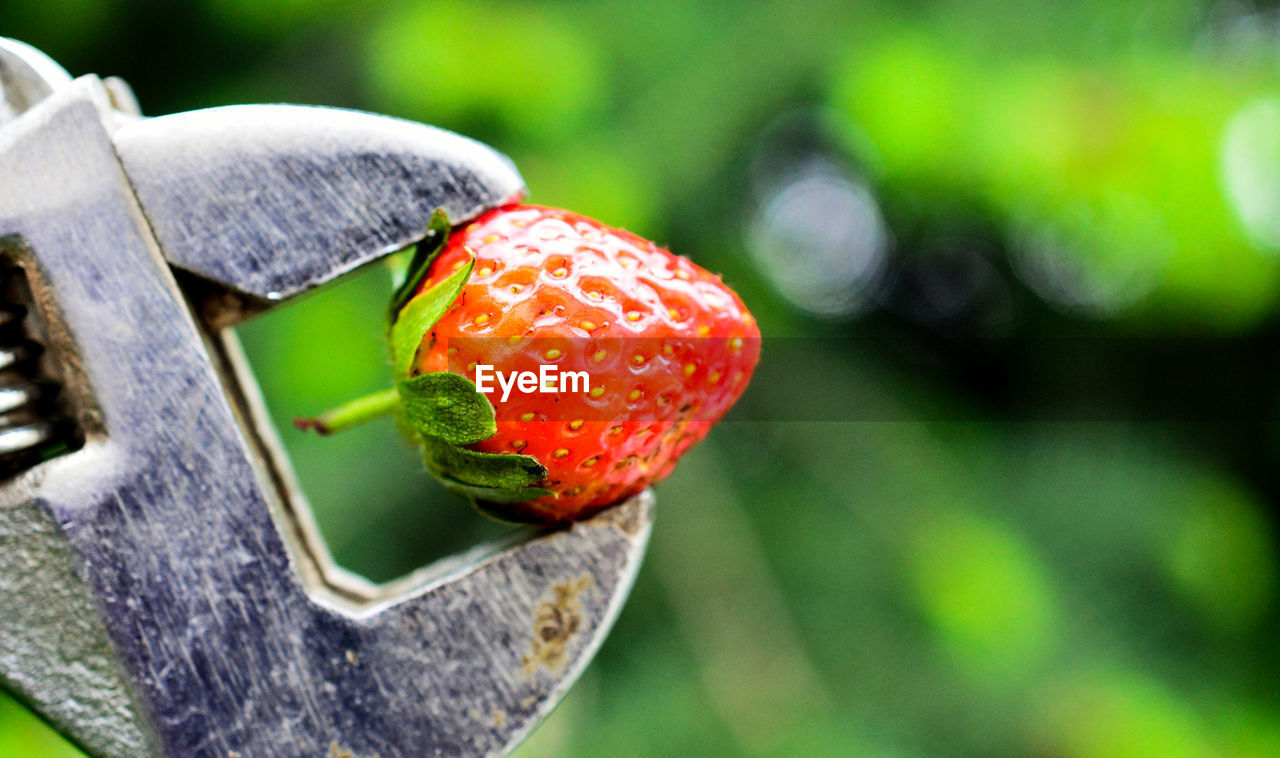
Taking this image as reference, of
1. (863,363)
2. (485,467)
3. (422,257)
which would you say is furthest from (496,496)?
(863,363)

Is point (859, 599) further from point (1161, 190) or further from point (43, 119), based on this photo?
point (43, 119)

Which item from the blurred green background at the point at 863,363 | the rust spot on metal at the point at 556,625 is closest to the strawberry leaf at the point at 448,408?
the rust spot on metal at the point at 556,625

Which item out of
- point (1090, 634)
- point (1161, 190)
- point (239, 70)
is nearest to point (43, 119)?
point (239, 70)

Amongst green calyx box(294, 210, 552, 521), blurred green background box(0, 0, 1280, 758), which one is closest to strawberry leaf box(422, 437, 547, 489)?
green calyx box(294, 210, 552, 521)

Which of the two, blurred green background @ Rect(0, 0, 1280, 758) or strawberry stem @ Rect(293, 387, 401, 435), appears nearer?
strawberry stem @ Rect(293, 387, 401, 435)

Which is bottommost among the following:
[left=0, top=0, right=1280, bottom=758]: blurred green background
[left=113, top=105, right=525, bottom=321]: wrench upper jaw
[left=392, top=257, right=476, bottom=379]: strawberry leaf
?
[left=0, top=0, right=1280, bottom=758]: blurred green background

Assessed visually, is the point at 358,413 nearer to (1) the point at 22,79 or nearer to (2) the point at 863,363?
(1) the point at 22,79

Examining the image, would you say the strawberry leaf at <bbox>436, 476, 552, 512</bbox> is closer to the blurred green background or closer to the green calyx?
the green calyx
